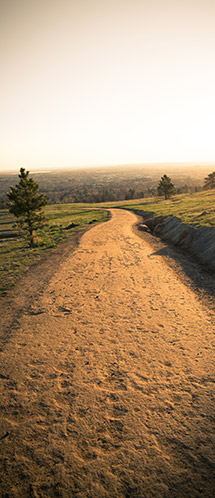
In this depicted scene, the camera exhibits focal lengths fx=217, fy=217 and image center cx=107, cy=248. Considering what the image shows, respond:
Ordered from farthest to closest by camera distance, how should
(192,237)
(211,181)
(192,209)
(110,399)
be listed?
(211,181)
(192,209)
(192,237)
(110,399)

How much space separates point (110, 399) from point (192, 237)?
58.7 feet

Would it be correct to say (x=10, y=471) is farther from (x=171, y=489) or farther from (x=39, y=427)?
(x=171, y=489)

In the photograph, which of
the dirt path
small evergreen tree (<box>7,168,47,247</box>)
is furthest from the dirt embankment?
small evergreen tree (<box>7,168,47,247</box>)

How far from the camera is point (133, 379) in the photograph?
6848mm

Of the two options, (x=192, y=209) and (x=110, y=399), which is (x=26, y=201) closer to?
(x=110, y=399)

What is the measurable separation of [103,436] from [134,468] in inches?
37.2

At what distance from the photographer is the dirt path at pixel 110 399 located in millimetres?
4613

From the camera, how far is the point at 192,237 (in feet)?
69.5

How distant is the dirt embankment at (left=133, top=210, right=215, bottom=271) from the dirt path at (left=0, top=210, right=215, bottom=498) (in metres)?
6.32

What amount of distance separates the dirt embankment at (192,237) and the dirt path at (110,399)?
6.32 m

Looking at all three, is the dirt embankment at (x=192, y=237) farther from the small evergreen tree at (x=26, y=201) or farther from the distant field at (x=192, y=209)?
the small evergreen tree at (x=26, y=201)

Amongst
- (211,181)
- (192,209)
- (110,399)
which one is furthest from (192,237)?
(211,181)

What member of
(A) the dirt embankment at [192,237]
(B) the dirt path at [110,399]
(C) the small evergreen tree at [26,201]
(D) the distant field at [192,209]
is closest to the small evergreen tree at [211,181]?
(D) the distant field at [192,209]

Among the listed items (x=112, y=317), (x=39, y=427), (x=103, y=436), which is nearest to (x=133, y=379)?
(x=103, y=436)
